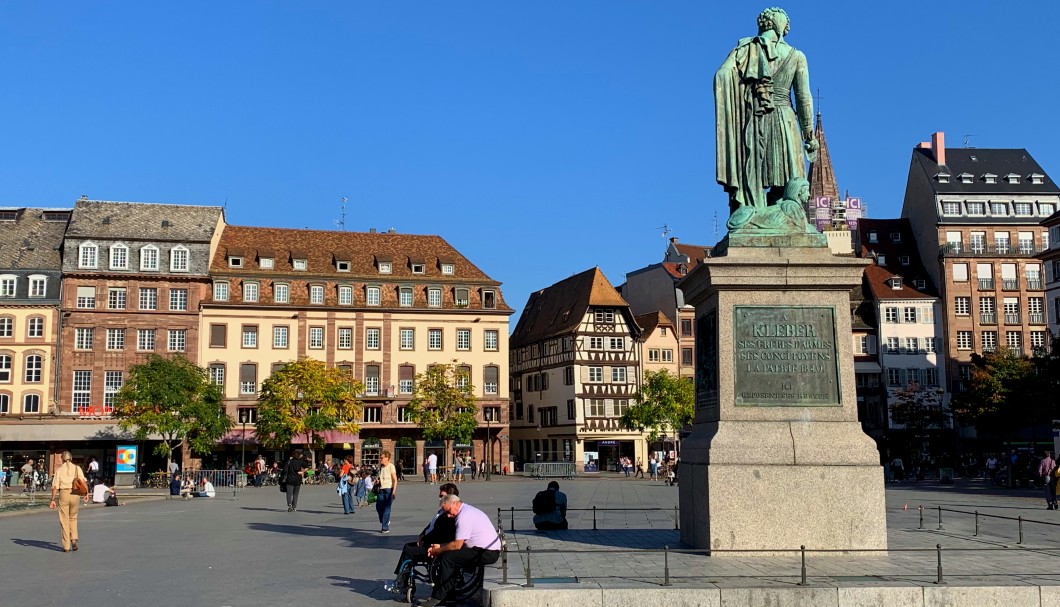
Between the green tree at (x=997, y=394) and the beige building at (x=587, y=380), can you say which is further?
the beige building at (x=587, y=380)

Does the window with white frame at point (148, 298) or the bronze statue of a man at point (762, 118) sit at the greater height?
the window with white frame at point (148, 298)

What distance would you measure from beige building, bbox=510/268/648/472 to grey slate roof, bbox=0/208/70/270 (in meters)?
34.4

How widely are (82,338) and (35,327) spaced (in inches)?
A: 105

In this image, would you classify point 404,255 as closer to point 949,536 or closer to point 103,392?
point 103,392

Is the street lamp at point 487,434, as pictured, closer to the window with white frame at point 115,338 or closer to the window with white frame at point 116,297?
the window with white frame at point 115,338

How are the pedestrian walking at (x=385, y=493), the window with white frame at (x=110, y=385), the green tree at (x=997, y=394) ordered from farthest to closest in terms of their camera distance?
the window with white frame at (x=110, y=385) → the green tree at (x=997, y=394) → the pedestrian walking at (x=385, y=493)

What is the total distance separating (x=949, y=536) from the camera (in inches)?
632

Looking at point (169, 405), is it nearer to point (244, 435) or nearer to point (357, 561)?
point (244, 435)

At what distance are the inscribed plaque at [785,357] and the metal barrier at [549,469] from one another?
50.1 metres

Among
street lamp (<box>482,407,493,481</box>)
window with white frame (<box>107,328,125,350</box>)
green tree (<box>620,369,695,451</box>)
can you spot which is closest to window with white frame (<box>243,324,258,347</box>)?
window with white frame (<box>107,328,125,350</box>)

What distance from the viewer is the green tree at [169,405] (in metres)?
55.1

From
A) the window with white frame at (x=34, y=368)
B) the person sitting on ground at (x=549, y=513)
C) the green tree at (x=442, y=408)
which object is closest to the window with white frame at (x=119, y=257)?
the window with white frame at (x=34, y=368)

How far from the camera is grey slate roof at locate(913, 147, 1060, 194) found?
267 ft

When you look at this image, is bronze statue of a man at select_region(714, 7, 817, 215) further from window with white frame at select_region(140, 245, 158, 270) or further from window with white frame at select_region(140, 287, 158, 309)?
window with white frame at select_region(140, 245, 158, 270)
